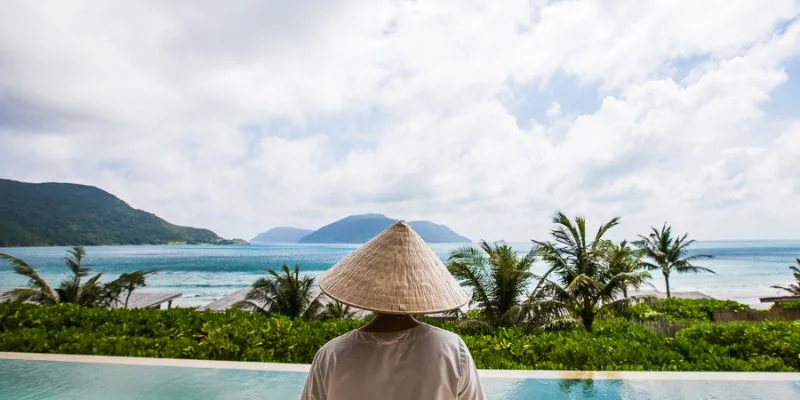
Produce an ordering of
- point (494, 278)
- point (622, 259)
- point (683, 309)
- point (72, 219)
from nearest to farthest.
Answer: point (494, 278) < point (622, 259) < point (683, 309) < point (72, 219)

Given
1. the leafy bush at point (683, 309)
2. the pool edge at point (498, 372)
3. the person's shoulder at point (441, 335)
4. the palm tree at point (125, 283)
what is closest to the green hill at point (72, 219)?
the palm tree at point (125, 283)

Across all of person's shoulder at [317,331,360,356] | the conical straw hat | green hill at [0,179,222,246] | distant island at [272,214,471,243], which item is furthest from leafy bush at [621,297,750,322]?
distant island at [272,214,471,243]

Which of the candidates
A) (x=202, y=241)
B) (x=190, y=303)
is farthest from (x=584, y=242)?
(x=202, y=241)

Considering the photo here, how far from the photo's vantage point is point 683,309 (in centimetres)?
1311

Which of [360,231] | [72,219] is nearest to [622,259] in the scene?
[72,219]

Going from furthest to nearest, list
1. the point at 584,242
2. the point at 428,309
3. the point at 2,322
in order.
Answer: the point at 584,242 → the point at 2,322 → the point at 428,309

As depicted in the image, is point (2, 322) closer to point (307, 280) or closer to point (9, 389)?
point (9, 389)

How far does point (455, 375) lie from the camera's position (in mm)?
1082

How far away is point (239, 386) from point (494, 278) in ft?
19.6

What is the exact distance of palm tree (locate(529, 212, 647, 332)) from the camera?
28.6ft

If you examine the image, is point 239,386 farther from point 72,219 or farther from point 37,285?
point 72,219

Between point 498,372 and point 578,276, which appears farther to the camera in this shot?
point 578,276

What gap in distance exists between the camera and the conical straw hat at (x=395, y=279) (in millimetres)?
1169

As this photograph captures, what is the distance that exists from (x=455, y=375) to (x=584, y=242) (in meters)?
9.58
